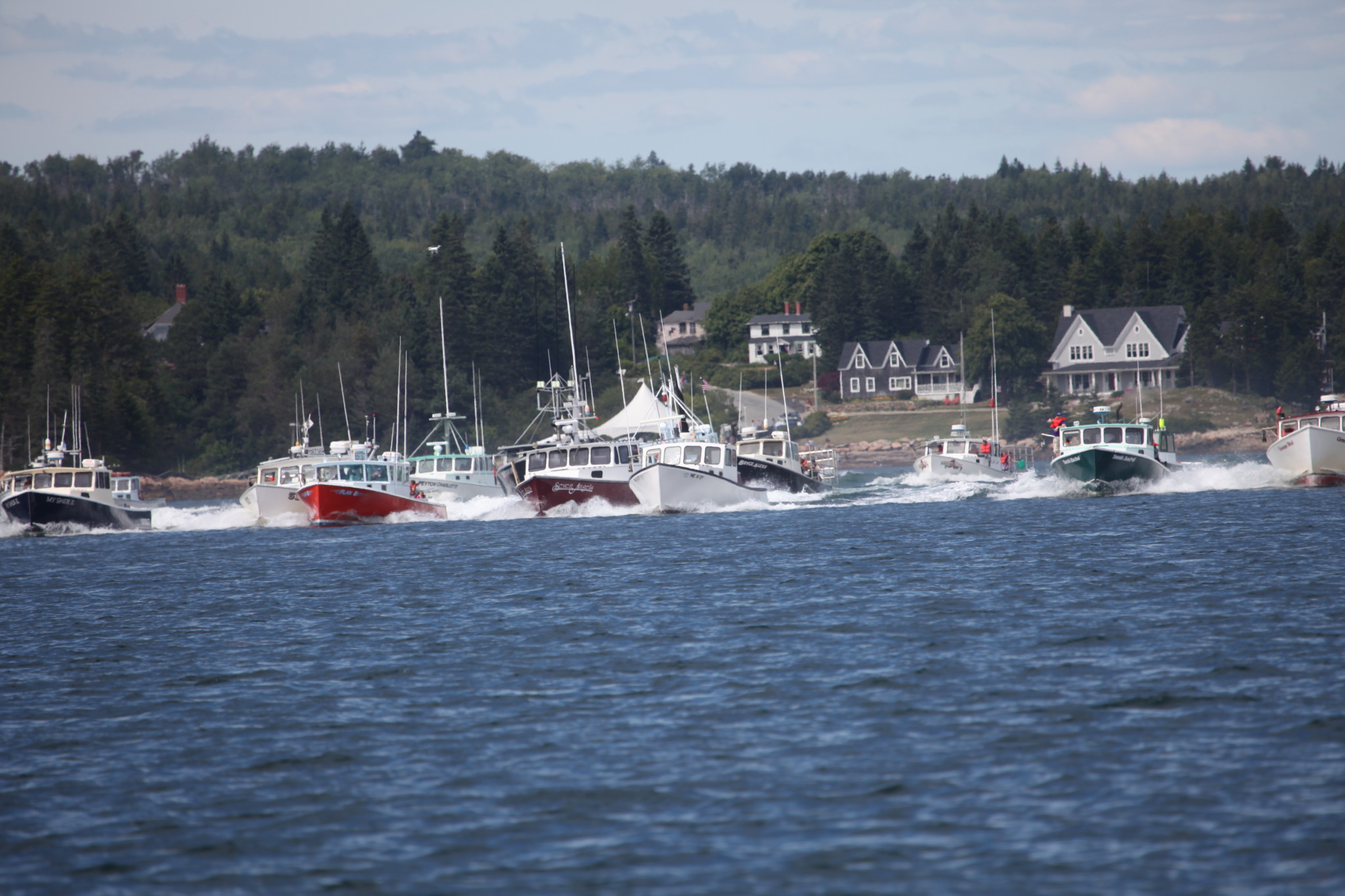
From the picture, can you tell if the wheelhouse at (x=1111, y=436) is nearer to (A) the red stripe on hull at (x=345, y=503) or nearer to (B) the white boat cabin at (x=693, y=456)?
(B) the white boat cabin at (x=693, y=456)

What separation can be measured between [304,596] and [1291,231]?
138132mm

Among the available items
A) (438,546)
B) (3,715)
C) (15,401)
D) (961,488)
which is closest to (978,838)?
→ (3,715)

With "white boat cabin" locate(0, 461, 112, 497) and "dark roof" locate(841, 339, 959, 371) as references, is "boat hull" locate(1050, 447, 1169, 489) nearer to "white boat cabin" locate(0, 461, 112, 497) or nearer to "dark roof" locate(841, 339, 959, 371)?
"white boat cabin" locate(0, 461, 112, 497)

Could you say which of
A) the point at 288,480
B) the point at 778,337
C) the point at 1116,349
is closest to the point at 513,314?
the point at 778,337

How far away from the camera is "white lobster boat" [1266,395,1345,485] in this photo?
46.7 m

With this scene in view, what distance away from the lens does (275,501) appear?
174 feet

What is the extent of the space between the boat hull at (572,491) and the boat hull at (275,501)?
33.8 feet

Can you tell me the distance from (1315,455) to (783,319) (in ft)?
317

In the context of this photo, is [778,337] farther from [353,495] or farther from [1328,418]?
[353,495]

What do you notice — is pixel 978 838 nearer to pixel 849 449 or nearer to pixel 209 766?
pixel 209 766

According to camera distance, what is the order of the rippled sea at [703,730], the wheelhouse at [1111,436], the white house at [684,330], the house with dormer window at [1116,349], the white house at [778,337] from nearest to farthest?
the rippled sea at [703,730]
the wheelhouse at [1111,436]
the house with dormer window at [1116,349]
the white house at [778,337]
the white house at [684,330]

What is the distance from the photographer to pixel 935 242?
146 meters

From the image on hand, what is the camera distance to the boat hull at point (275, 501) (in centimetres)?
5250

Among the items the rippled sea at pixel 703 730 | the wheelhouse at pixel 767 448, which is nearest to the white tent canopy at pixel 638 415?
the wheelhouse at pixel 767 448
